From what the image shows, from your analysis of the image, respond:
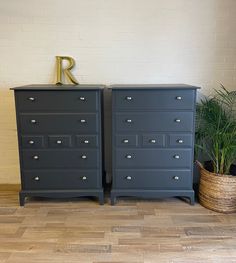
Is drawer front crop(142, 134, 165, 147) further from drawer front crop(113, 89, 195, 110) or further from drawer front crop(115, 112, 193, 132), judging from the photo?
drawer front crop(113, 89, 195, 110)

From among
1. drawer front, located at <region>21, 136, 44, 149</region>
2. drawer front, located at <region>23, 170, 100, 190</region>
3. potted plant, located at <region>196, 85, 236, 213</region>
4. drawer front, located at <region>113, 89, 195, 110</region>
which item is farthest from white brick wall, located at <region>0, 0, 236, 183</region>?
drawer front, located at <region>23, 170, 100, 190</region>

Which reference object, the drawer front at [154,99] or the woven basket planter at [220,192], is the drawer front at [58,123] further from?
the woven basket planter at [220,192]

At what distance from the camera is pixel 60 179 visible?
8.87 ft

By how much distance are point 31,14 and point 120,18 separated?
37.0 inches

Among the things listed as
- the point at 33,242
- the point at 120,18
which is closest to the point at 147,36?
the point at 120,18

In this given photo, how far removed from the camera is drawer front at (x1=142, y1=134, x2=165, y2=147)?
2.61m

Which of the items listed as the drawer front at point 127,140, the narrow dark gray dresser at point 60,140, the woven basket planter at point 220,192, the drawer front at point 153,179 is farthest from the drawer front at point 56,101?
the woven basket planter at point 220,192

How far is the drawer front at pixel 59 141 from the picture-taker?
2.62m

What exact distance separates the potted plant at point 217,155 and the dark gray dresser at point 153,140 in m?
0.18

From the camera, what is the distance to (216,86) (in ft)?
9.80

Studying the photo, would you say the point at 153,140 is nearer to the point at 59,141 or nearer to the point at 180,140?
the point at 180,140

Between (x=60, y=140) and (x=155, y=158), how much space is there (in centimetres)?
94

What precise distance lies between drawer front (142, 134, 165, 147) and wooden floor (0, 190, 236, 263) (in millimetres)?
629

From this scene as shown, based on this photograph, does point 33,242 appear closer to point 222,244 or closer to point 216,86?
point 222,244
